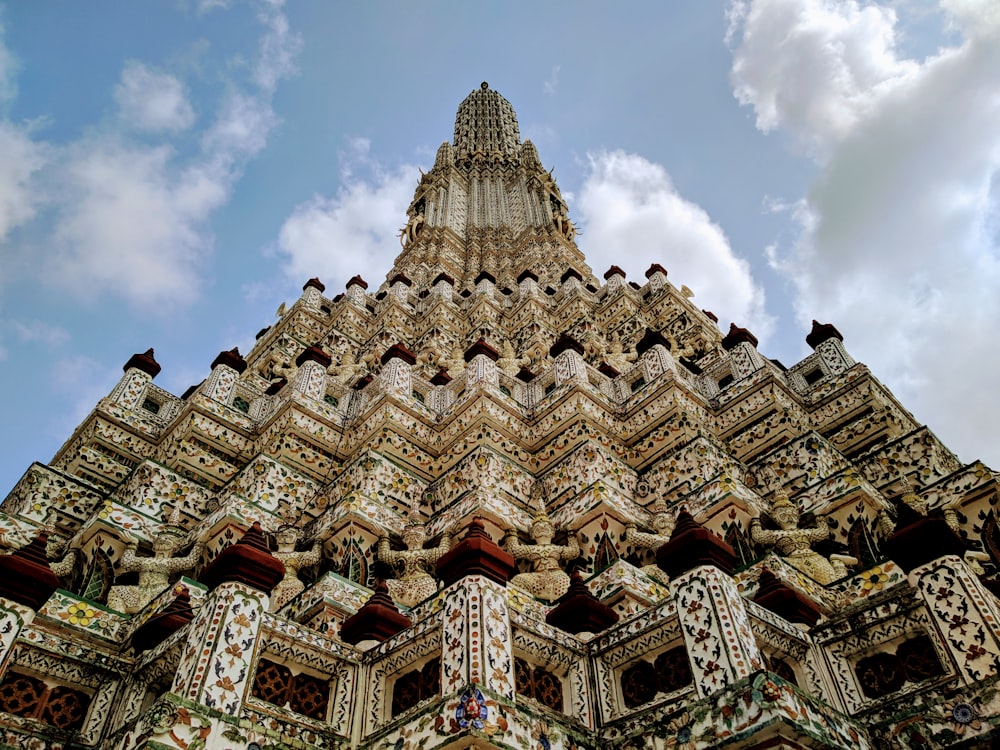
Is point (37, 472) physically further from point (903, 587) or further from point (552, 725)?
point (903, 587)

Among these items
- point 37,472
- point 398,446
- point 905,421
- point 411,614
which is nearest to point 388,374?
point 398,446

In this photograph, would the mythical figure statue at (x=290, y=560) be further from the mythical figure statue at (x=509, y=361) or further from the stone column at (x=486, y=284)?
the stone column at (x=486, y=284)

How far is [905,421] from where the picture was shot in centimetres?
1123

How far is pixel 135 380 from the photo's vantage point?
1324cm

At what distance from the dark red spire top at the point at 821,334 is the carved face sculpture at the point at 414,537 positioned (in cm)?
765

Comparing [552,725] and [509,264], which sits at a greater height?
[509,264]

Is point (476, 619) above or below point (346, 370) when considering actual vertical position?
below

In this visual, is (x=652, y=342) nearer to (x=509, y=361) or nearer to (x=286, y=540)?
(x=509, y=361)

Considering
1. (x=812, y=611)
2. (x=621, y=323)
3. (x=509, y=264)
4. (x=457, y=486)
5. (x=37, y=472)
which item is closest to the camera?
(x=812, y=611)

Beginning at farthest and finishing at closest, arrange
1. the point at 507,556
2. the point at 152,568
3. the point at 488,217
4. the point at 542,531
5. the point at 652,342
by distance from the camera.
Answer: the point at 488,217, the point at 652,342, the point at 542,531, the point at 152,568, the point at 507,556

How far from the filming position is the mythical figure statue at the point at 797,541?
7.59 meters

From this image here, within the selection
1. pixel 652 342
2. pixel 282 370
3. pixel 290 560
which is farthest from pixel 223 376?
pixel 652 342

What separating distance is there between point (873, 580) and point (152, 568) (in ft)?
23.2

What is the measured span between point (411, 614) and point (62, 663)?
105 inches
